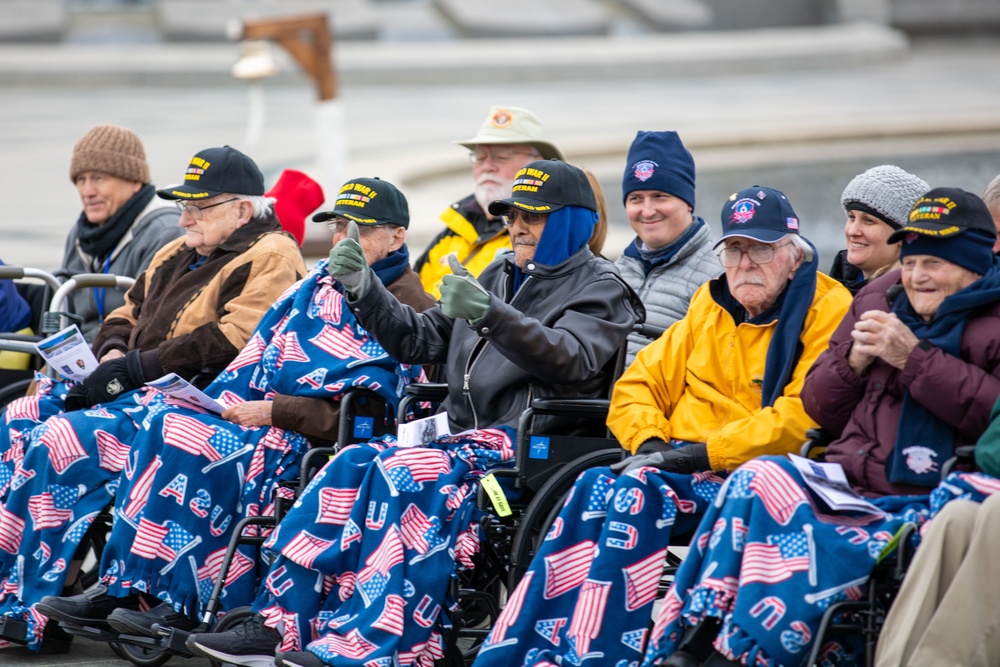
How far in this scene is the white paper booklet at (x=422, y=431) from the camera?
4223 millimetres

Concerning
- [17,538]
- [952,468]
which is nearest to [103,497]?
[17,538]

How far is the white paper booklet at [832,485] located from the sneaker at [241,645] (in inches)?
62.1

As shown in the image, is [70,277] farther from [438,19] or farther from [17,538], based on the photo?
[438,19]

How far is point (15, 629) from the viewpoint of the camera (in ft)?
15.1

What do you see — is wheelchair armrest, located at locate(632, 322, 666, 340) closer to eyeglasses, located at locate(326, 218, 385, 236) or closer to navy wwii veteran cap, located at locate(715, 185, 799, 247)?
navy wwii veteran cap, located at locate(715, 185, 799, 247)

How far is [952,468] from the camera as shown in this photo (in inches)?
135

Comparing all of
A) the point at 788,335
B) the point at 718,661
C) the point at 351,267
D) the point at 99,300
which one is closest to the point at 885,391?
the point at 788,335

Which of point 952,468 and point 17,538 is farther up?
point 952,468

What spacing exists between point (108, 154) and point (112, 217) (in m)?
0.26

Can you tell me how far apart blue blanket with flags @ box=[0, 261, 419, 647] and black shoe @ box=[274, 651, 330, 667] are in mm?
545

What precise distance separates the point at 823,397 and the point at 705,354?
481 mm

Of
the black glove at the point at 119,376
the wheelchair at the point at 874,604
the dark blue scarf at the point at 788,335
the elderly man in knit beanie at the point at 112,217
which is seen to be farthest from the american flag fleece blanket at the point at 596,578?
the elderly man in knit beanie at the point at 112,217

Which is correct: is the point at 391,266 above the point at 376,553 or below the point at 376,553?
above

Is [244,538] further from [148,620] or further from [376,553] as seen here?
[376,553]
